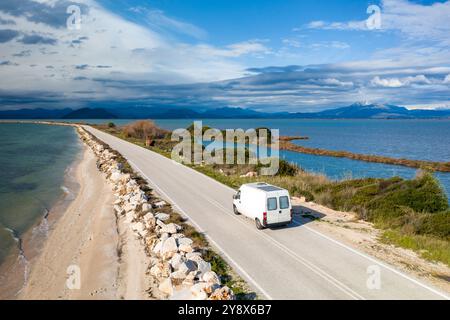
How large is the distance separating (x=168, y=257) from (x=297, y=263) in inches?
201

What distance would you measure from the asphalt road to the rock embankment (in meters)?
1.48

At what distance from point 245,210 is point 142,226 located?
18.0 feet

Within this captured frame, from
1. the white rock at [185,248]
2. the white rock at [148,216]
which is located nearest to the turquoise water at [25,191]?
the white rock at [148,216]

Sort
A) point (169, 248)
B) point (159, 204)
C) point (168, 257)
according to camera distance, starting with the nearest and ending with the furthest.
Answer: point (168, 257) → point (169, 248) → point (159, 204)

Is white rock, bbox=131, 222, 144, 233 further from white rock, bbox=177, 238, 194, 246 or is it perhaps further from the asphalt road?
white rock, bbox=177, 238, 194, 246

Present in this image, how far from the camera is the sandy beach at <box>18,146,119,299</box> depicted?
13.5 m

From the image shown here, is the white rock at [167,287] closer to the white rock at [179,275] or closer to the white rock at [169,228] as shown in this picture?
the white rock at [179,275]

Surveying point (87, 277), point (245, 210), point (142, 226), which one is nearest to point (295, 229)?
point (245, 210)

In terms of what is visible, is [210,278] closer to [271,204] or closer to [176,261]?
[176,261]

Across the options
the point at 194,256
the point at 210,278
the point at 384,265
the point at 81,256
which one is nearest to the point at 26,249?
the point at 81,256

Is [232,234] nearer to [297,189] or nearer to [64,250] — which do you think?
[64,250]

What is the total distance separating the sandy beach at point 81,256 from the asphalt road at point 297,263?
4.52 metres

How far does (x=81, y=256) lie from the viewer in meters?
17.0

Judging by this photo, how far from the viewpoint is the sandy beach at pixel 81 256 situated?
13.5 meters
